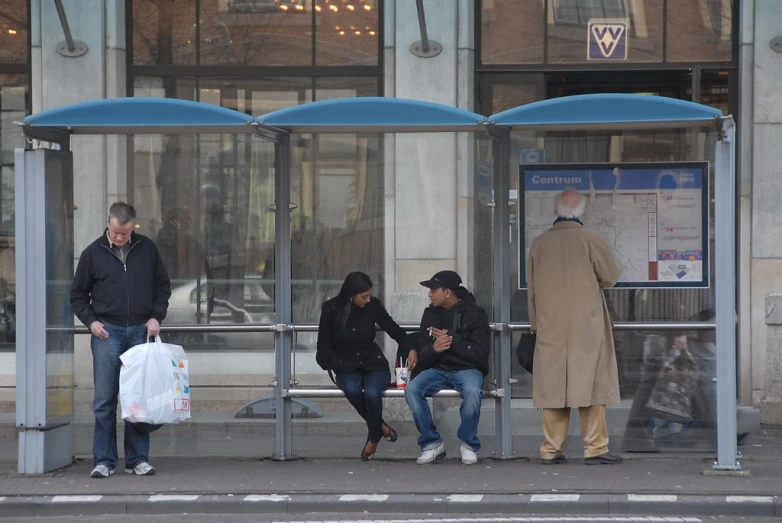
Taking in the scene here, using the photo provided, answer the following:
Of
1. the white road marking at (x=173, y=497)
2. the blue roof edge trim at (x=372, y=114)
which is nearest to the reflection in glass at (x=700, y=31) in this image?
the blue roof edge trim at (x=372, y=114)

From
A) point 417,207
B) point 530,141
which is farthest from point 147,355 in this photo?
point 530,141

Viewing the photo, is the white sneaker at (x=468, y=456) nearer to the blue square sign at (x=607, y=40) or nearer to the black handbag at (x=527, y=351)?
the black handbag at (x=527, y=351)

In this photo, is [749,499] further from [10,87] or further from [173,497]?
[10,87]

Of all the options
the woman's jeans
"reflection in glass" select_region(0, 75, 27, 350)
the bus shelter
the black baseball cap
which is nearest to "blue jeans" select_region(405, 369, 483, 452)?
the bus shelter

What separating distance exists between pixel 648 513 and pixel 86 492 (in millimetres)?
3490

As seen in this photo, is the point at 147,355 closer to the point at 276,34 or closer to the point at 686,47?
the point at 276,34

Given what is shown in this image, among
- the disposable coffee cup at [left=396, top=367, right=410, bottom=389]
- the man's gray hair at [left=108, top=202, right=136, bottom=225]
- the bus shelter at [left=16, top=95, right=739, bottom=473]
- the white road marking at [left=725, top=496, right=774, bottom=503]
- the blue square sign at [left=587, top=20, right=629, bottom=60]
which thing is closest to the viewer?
the white road marking at [left=725, top=496, right=774, bottom=503]

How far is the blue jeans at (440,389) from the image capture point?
7.99 m

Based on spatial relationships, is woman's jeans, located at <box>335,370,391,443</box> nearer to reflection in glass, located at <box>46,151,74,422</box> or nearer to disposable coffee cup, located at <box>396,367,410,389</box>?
disposable coffee cup, located at <box>396,367,410,389</box>

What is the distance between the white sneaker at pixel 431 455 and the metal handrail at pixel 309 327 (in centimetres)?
92

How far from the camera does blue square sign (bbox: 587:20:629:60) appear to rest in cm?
1074

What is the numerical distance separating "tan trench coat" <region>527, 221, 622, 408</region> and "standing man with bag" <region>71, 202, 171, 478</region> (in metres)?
2.67

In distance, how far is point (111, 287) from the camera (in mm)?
7656

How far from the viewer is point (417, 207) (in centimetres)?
854
